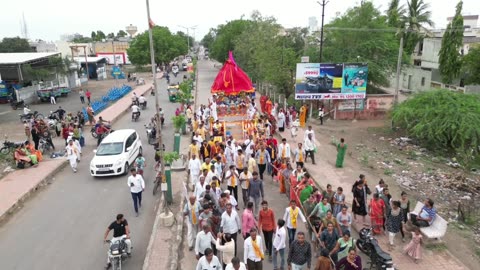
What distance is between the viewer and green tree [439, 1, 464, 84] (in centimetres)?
3047

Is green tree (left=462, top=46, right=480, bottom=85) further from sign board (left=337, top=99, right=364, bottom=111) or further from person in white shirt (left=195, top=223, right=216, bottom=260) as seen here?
person in white shirt (left=195, top=223, right=216, bottom=260)

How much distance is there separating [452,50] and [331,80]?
52.2ft

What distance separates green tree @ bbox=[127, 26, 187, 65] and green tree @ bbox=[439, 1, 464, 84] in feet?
151

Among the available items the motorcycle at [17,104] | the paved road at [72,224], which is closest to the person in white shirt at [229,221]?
the paved road at [72,224]

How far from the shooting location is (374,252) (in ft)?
25.3

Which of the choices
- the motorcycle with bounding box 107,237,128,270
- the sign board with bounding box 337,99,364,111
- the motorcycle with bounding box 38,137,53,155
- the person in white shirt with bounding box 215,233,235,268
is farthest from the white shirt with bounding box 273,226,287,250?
the sign board with bounding box 337,99,364,111

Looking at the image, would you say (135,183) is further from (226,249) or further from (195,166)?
(226,249)

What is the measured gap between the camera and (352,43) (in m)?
27.8

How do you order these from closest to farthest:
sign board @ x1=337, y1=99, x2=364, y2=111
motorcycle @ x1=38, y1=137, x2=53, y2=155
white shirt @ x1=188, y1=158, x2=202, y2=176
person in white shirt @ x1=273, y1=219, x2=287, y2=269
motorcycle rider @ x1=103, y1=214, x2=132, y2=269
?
person in white shirt @ x1=273, y1=219, x2=287, y2=269, motorcycle rider @ x1=103, y1=214, x2=132, y2=269, white shirt @ x1=188, y1=158, x2=202, y2=176, motorcycle @ x1=38, y1=137, x2=53, y2=155, sign board @ x1=337, y1=99, x2=364, y2=111

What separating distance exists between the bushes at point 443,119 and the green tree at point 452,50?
15.4 metres

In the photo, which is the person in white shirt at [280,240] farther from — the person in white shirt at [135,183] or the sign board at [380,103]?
the sign board at [380,103]

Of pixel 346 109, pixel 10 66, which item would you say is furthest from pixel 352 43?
pixel 10 66

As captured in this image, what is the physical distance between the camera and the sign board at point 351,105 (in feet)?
76.6

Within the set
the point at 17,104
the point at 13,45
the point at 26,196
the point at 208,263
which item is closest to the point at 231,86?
the point at 26,196
